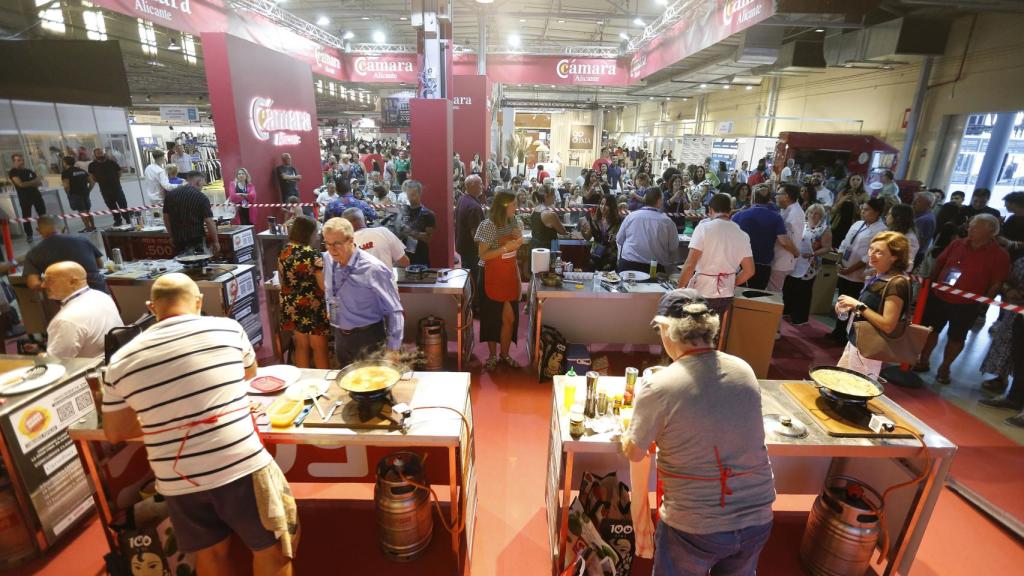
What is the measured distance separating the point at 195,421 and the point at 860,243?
6136mm

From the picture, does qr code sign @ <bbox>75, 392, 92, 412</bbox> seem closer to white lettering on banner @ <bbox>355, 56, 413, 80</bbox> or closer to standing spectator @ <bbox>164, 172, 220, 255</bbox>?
standing spectator @ <bbox>164, 172, 220, 255</bbox>

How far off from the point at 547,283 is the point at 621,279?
853 millimetres

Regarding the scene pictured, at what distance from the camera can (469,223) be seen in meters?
6.09

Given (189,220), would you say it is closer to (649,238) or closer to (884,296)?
→ (649,238)

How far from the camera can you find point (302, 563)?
2916mm

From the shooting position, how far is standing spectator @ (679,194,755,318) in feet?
14.2

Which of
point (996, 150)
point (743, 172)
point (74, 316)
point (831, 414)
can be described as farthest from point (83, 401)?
point (743, 172)

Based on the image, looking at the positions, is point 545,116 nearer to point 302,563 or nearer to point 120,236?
point 120,236

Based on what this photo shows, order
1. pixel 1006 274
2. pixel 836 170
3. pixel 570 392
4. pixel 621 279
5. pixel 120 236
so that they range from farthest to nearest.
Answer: pixel 836 170, pixel 120 236, pixel 621 279, pixel 1006 274, pixel 570 392

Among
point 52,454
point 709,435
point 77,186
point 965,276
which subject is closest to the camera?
point 709,435

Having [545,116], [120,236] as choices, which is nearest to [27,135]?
[120,236]

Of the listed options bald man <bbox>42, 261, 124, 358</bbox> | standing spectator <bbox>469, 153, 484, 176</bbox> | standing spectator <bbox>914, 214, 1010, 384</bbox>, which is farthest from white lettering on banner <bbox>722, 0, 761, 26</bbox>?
bald man <bbox>42, 261, 124, 358</bbox>

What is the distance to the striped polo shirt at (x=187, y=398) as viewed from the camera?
186 centimetres

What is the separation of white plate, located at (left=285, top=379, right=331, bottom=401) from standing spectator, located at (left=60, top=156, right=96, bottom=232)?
11.2 m
